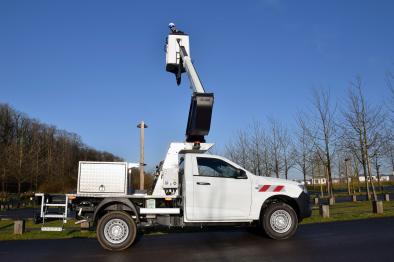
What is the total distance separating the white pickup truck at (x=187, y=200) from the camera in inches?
374

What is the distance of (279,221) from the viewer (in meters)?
9.82

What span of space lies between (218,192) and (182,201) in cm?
87

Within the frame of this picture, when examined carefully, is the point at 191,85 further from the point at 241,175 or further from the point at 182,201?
the point at 182,201

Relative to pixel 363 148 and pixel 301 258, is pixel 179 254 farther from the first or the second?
pixel 363 148

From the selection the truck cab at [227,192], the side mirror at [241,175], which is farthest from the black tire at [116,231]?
the side mirror at [241,175]

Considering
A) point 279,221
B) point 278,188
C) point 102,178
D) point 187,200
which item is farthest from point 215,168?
point 102,178

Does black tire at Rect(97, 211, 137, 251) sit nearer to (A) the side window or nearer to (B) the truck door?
(B) the truck door

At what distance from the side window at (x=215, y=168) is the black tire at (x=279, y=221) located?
1185mm

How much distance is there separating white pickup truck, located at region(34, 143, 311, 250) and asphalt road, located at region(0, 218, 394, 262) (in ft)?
1.63

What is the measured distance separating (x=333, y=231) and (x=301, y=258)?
3.95 meters

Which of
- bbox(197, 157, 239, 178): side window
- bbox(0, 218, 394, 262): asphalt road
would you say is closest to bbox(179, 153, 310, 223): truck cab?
bbox(197, 157, 239, 178): side window

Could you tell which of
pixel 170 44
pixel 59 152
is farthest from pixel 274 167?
pixel 59 152

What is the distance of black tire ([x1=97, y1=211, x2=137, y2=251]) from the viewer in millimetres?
9266

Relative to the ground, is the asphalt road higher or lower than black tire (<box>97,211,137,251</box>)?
lower
